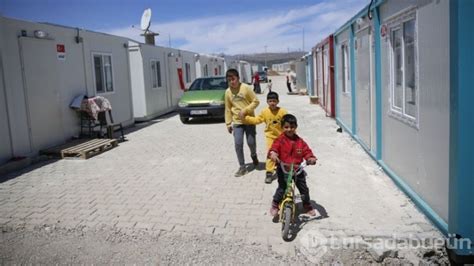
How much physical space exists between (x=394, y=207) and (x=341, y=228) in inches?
34.9

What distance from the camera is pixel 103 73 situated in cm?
1230

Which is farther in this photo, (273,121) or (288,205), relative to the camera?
(273,121)

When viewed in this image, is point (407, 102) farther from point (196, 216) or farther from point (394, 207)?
point (196, 216)

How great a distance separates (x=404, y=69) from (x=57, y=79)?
767 cm

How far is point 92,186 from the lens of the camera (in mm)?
6688

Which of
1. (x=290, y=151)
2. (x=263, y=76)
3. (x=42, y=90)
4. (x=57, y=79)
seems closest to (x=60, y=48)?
(x=57, y=79)

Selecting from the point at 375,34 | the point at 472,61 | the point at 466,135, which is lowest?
the point at 466,135

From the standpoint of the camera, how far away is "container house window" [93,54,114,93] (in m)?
11.9

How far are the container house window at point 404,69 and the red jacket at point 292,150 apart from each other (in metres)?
1.29

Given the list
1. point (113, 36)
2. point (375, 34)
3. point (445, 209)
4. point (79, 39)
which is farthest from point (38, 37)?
point (445, 209)

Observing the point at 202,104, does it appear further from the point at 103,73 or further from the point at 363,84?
the point at 363,84

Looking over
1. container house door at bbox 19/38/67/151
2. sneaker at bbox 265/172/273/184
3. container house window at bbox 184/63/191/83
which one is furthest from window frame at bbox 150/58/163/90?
sneaker at bbox 265/172/273/184

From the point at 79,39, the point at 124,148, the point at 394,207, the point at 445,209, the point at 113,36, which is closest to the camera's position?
A: the point at 445,209

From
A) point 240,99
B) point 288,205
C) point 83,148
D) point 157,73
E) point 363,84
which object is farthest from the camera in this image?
point 157,73
